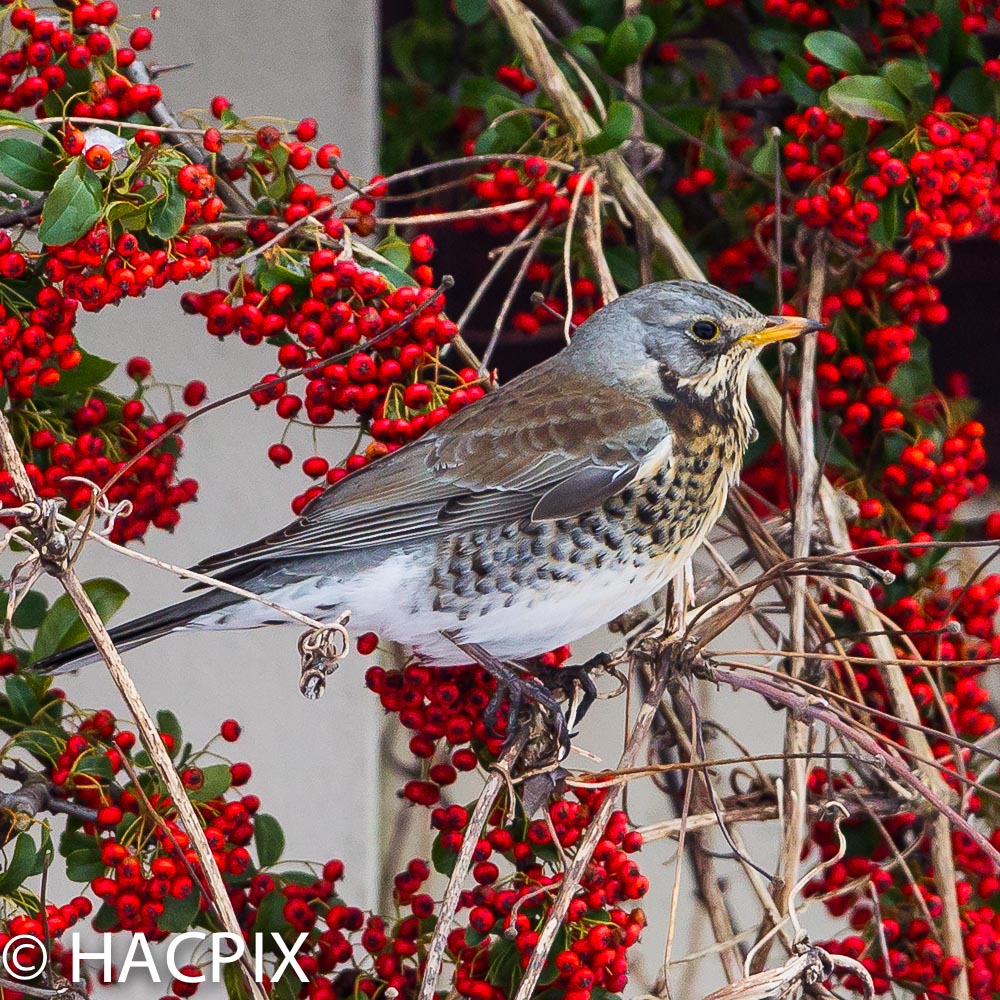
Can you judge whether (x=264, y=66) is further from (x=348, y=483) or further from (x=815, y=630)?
(x=815, y=630)

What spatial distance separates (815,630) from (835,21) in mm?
772

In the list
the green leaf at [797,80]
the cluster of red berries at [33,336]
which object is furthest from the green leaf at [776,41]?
the cluster of red berries at [33,336]

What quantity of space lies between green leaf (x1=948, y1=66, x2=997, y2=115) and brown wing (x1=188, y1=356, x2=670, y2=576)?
23.6 inches

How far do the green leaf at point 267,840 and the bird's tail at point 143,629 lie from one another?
Answer: 0.27 metres

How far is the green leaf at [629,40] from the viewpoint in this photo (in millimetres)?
1702

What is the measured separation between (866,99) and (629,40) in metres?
0.31

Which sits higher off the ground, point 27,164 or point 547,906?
point 27,164

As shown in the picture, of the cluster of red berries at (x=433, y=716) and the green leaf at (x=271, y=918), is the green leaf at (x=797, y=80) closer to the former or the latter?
the cluster of red berries at (x=433, y=716)

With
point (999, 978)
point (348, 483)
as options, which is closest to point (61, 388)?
point (348, 483)

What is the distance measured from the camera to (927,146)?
157 cm

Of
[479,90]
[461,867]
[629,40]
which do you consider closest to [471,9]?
[479,90]

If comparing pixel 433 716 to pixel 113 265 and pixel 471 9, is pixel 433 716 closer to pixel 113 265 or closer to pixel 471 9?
pixel 113 265

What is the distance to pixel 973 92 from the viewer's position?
1.66 m

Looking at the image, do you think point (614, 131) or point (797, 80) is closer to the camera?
point (614, 131)
